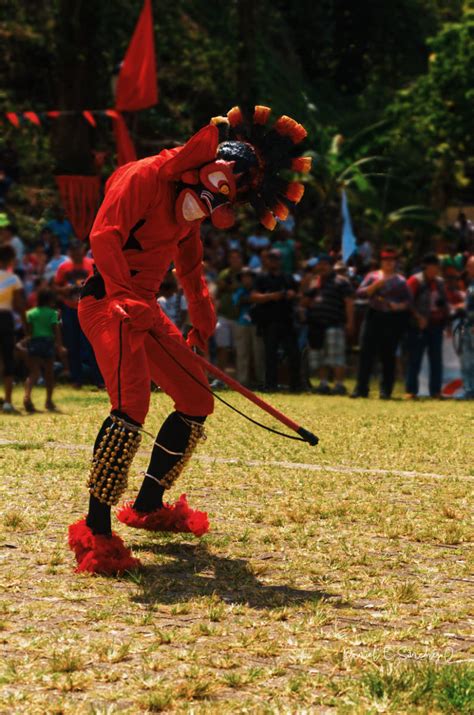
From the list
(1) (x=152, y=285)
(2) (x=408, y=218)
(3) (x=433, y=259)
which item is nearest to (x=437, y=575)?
(1) (x=152, y=285)

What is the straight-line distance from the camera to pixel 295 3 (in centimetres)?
3656

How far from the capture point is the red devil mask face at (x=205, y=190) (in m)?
6.29

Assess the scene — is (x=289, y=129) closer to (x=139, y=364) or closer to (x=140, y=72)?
(x=139, y=364)

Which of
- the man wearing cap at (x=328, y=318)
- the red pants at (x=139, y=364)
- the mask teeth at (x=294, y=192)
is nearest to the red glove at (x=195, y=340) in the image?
the red pants at (x=139, y=364)

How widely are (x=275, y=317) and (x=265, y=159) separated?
10630 mm

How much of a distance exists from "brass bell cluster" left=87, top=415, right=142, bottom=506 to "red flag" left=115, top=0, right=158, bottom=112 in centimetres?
1831

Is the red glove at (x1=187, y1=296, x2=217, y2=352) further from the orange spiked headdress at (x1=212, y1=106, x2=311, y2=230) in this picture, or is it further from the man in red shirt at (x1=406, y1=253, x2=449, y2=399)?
the man in red shirt at (x1=406, y1=253, x2=449, y2=399)

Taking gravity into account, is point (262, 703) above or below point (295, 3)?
below

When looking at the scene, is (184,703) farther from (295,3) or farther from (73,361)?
(295,3)

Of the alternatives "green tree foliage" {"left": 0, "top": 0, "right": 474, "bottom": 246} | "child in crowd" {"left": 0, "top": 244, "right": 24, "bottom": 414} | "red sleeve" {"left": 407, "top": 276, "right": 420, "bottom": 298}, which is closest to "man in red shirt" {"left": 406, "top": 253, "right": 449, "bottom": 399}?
"red sleeve" {"left": 407, "top": 276, "right": 420, "bottom": 298}

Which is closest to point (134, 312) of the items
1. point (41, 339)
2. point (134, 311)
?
point (134, 311)

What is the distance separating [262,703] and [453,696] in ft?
1.98

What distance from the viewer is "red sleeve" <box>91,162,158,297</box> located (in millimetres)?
6145

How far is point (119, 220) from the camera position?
6207mm
